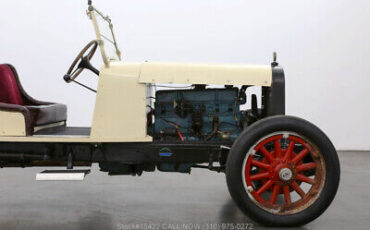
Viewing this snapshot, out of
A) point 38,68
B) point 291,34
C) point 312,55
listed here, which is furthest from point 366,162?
point 38,68

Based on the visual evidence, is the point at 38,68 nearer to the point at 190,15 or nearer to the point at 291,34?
the point at 190,15

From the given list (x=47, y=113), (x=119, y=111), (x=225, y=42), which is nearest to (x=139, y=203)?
(x=119, y=111)

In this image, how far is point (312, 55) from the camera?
6680 mm

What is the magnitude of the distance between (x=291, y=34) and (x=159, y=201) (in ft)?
13.8

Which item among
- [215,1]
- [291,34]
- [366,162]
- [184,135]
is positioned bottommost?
[366,162]

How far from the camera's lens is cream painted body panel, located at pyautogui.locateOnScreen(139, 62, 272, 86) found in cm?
311

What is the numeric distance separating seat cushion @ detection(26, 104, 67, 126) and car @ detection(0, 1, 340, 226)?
0.02m

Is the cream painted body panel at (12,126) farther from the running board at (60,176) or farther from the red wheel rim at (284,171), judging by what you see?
the red wheel rim at (284,171)

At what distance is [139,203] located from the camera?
3609mm

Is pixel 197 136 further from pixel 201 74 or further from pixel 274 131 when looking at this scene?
pixel 274 131

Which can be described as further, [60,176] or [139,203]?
[139,203]

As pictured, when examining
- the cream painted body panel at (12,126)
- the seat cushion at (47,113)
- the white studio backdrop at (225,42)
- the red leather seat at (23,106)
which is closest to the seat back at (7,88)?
the red leather seat at (23,106)

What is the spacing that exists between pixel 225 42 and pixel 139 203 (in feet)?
12.4

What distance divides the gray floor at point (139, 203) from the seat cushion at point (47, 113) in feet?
2.43
